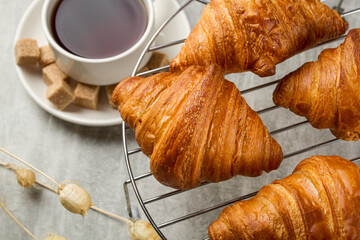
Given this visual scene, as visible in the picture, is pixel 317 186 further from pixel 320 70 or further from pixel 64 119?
pixel 64 119

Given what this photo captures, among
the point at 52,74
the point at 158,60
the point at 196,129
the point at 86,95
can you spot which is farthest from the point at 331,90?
the point at 52,74

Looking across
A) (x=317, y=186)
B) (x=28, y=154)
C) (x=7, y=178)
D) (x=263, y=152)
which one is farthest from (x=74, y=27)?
Result: (x=317, y=186)

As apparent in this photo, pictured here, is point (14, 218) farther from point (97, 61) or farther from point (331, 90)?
point (331, 90)

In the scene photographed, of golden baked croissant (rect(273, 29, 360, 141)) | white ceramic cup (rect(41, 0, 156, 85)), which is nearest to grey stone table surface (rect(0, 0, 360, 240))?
white ceramic cup (rect(41, 0, 156, 85))

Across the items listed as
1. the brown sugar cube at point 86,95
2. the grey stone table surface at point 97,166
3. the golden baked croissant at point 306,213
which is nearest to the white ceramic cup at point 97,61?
the brown sugar cube at point 86,95

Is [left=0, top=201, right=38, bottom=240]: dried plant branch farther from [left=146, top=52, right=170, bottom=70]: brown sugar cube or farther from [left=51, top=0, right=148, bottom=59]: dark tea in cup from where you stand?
[left=146, top=52, right=170, bottom=70]: brown sugar cube

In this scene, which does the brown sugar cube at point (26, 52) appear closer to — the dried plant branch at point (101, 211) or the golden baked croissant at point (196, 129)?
the dried plant branch at point (101, 211)

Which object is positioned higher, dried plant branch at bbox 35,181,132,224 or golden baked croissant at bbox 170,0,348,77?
golden baked croissant at bbox 170,0,348,77
